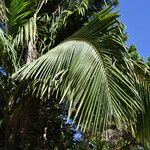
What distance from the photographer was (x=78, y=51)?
571 cm

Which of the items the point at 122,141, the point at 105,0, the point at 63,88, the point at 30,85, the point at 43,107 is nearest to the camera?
the point at 63,88

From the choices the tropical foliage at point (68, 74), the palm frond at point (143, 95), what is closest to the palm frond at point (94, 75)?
the tropical foliage at point (68, 74)

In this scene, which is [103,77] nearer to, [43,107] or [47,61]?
[47,61]

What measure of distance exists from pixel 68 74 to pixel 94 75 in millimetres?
427

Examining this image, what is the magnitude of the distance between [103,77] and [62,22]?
253 centimetres

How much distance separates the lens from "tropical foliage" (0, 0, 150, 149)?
5.46m

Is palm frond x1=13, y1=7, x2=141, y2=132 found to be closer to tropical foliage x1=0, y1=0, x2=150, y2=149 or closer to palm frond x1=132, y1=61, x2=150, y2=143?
tropical foliage x1=0, y1=0, x2=150, y2=149

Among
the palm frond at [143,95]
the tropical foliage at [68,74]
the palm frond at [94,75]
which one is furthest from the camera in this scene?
the palm frond at [143,95]

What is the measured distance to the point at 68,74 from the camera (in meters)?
5.74

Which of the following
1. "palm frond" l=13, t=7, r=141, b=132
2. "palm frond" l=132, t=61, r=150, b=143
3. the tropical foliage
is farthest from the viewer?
"palm frond" l=132, t=61, r=150, b=143

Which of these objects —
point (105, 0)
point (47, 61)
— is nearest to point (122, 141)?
point (105, 0)

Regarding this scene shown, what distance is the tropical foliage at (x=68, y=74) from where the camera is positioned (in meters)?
5.46

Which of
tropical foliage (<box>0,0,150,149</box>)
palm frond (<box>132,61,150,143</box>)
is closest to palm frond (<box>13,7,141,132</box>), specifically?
tropical foliage (<box>0,0,150,149</box>)

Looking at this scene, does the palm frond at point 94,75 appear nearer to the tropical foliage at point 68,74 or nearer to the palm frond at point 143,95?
the tropical foliage at point 68,74
